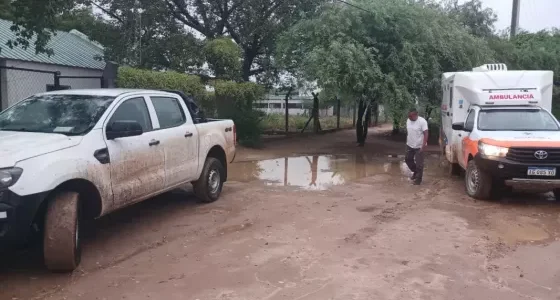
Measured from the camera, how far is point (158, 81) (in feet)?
45.6

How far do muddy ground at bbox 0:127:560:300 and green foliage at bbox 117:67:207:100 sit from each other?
15.8ft

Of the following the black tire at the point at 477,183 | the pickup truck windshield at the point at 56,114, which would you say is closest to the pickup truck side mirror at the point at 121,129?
the pickup truck windshield at the point at 56,114

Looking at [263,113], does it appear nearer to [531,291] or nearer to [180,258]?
[180,258]

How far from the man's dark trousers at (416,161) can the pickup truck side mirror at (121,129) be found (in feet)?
21.5

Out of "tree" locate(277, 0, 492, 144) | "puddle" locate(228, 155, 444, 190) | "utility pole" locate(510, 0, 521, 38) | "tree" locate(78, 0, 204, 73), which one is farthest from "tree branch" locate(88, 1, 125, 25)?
"utility pole" locate(510, 0, 521, 38)

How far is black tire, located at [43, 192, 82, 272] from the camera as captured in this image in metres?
5.09

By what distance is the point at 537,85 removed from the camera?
34.4 ft

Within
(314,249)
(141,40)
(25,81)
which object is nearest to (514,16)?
(141,40)

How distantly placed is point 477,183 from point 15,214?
724 centimetres

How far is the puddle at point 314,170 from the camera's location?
11.1 m

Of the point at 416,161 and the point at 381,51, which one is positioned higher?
the point at 381,51

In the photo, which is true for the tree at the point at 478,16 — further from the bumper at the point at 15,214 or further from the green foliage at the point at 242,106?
the bumper at the point at 15,214

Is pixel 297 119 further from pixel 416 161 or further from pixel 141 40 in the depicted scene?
pixel 416 161

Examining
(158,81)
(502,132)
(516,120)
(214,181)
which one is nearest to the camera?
(214,181)
